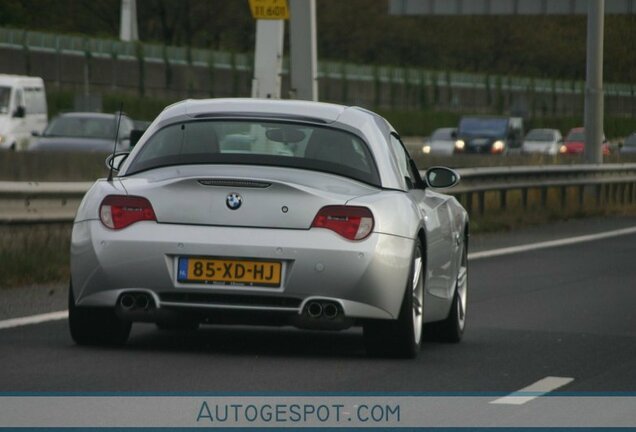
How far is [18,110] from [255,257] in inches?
1377

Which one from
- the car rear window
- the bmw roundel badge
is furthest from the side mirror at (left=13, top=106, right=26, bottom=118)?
the bmw roundel badge

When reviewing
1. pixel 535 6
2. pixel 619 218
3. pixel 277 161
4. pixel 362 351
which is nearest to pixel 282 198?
pixel 277 161

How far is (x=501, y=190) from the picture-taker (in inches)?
1077

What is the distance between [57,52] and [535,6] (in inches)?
819

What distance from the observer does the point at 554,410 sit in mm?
8109

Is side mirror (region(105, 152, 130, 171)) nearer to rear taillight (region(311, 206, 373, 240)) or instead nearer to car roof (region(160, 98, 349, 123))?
car roof (region(160, 98, 349, 123))

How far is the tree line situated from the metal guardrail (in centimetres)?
6859

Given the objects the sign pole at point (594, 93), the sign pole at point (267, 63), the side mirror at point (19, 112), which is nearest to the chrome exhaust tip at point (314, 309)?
the sign pole at point (267, 63)

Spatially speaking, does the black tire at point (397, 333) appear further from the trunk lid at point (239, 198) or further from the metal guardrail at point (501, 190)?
the metal guardrail at point (501, 190)

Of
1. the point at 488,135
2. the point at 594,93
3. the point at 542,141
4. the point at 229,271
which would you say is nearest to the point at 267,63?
the point at 594,93

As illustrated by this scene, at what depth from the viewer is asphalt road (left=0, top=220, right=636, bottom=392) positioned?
8.73 metres

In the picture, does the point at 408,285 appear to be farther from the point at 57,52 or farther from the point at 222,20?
the point at 222,20

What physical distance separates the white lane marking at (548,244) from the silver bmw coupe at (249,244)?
9683mm

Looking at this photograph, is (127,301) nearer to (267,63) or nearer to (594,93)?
(267,63)
